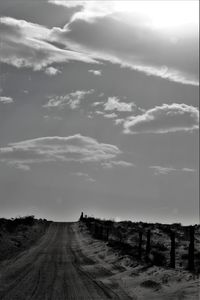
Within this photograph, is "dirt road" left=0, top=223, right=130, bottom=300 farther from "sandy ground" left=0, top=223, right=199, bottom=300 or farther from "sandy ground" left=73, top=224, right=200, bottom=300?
"sandy ground" left=73, top=224, right=200, bottom=300

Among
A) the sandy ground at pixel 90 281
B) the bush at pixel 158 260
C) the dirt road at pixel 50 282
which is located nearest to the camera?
the dirt road at pixel 50 282

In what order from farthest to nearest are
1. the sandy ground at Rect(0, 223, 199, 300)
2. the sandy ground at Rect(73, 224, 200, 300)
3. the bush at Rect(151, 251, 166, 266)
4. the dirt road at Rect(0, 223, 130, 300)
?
the bush at Rect(151, 251, 166, 266)
the sandy ground at Rect(73, 224, 200, 300)
the sandy ground at Rect(0, 223, 199, 300)
the dirt road at Rect(0, 223, 130, 300)

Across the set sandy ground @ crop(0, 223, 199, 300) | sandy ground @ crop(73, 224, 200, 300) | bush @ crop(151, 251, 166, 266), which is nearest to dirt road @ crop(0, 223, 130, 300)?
sandy ground @ crop(0, 223, 199, 300)

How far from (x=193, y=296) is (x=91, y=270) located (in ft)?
26.9

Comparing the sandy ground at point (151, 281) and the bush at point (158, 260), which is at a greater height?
the bush at point (158, 260)

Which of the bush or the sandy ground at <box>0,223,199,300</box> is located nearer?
the sandy ground at <box>0,223,199,300</box>

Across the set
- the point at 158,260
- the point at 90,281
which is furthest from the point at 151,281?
the point at 158,260

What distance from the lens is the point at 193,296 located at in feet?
46.7

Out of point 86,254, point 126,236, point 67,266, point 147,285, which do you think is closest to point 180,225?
point 126,236

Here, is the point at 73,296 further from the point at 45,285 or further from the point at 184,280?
the point at 184,280

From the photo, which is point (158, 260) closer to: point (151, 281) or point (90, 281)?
point (151, 281)

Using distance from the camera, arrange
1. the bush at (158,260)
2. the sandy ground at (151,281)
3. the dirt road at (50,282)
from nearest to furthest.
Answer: the dirt road at (50,282) < the sandy ground at (151,281) < the bush at (158,260)

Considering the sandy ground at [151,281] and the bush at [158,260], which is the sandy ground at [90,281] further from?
the bush at [158,260]

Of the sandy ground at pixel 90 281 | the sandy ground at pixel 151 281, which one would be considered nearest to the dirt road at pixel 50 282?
the sandy ground at pixel 90 281
